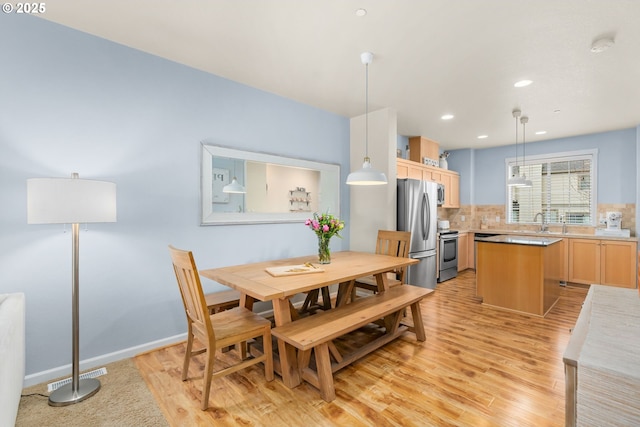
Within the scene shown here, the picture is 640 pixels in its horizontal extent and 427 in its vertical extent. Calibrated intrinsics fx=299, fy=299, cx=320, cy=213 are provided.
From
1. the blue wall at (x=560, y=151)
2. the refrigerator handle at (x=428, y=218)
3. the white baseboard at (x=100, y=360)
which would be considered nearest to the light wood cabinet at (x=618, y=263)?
the blue wall at (x=560, y=151)

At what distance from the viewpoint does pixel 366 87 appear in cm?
337

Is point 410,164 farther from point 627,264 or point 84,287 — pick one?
point 84,287

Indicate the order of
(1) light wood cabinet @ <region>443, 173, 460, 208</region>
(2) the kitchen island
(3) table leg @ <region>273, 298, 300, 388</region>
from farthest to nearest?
1. (1) light wood cabinet @ <region>443, 173, 460, 208</region>
2. (2) the kitchen island
3. (3) table leg @ <region>273, 298, 300, 388</region>

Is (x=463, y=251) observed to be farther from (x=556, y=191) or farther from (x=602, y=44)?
(x=602, y=44)

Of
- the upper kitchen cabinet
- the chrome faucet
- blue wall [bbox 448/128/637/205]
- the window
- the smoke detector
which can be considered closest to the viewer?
the smoke detector

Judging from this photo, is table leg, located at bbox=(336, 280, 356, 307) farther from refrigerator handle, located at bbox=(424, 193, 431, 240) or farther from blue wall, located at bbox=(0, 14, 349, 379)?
refrigerator handle, located at bbox=(424, 193, 431, 240)

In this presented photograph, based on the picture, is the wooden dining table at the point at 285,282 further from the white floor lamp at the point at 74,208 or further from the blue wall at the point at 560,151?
the blue wall at the point at 560,151

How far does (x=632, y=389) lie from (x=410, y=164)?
4.46 meters

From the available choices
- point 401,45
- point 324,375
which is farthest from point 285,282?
point 401,45

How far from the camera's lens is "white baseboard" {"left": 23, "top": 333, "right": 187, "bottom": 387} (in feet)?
7.12

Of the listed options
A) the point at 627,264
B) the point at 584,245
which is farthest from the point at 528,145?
the point at 627,264

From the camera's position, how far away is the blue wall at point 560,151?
4910 mm

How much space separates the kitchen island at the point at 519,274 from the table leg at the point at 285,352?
2944mm

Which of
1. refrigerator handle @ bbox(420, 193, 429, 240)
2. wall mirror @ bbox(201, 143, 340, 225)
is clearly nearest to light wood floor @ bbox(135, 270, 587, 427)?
wall mirror @ bbox(201, 143, 340, 225)
